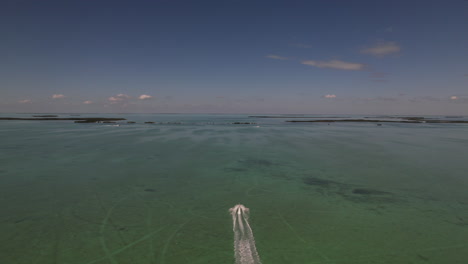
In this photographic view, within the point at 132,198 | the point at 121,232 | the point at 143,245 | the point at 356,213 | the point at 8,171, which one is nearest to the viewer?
the point at 143,245

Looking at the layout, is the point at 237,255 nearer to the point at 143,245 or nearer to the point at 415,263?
the point at 143,245

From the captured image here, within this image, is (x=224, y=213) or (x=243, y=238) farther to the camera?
(x=224, y=213)

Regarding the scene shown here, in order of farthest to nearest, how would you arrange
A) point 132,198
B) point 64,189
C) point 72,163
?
point 72,163
point 64,189
point 132,198

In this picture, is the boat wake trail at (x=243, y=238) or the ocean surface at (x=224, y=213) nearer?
the boat wake trail at (x=243, y=238)

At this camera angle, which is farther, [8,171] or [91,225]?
[8,171]

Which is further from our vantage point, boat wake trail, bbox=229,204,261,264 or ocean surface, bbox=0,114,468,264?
ocean surface, bbox=0,114,468,264

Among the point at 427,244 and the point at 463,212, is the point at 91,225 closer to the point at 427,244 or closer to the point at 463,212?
A: the point at 427,244

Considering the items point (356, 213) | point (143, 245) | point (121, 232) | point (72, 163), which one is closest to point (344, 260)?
point (356, 213)
